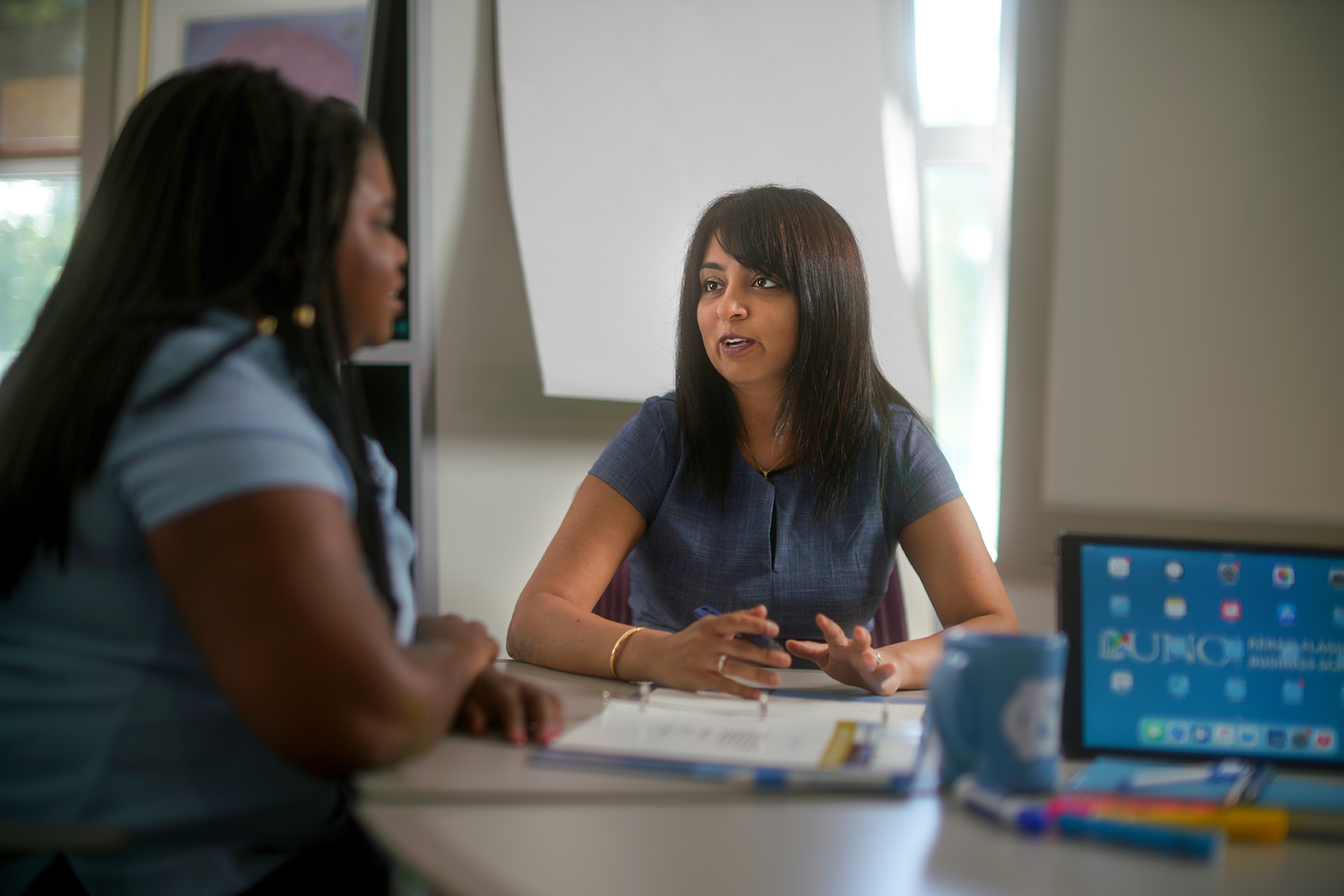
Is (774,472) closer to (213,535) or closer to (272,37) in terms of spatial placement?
(213,535)

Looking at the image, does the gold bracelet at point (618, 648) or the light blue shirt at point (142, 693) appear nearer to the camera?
the light blue shirt at point (142, 693)

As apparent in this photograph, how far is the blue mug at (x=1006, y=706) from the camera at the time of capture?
26.2 inches

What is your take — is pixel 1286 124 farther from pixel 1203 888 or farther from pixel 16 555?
pixel 16 555

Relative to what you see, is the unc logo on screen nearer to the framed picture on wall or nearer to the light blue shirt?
the light blue shirt

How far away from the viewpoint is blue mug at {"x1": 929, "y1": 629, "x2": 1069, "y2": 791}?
2.18ft

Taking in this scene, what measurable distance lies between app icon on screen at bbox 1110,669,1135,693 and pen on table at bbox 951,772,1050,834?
0.16 meters

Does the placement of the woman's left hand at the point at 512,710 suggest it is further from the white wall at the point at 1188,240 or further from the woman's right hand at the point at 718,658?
the white wall at the point at 1188,240

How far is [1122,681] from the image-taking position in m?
0.76

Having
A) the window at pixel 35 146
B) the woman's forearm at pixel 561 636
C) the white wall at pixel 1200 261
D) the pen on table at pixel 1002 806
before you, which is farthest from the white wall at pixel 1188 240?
the window at pixel 35 146

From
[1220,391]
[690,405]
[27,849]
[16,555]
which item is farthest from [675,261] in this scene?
[27,849]

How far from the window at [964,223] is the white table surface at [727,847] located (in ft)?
5.84

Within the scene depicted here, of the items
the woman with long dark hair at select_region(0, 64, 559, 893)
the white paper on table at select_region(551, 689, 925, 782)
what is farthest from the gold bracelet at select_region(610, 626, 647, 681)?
the woman with long dark hair at select_region(0, 64, 559, 893)

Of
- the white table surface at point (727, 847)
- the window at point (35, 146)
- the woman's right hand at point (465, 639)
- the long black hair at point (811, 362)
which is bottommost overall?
the white table surface at point (727, 847)

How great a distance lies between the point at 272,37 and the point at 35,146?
70 centimetres
